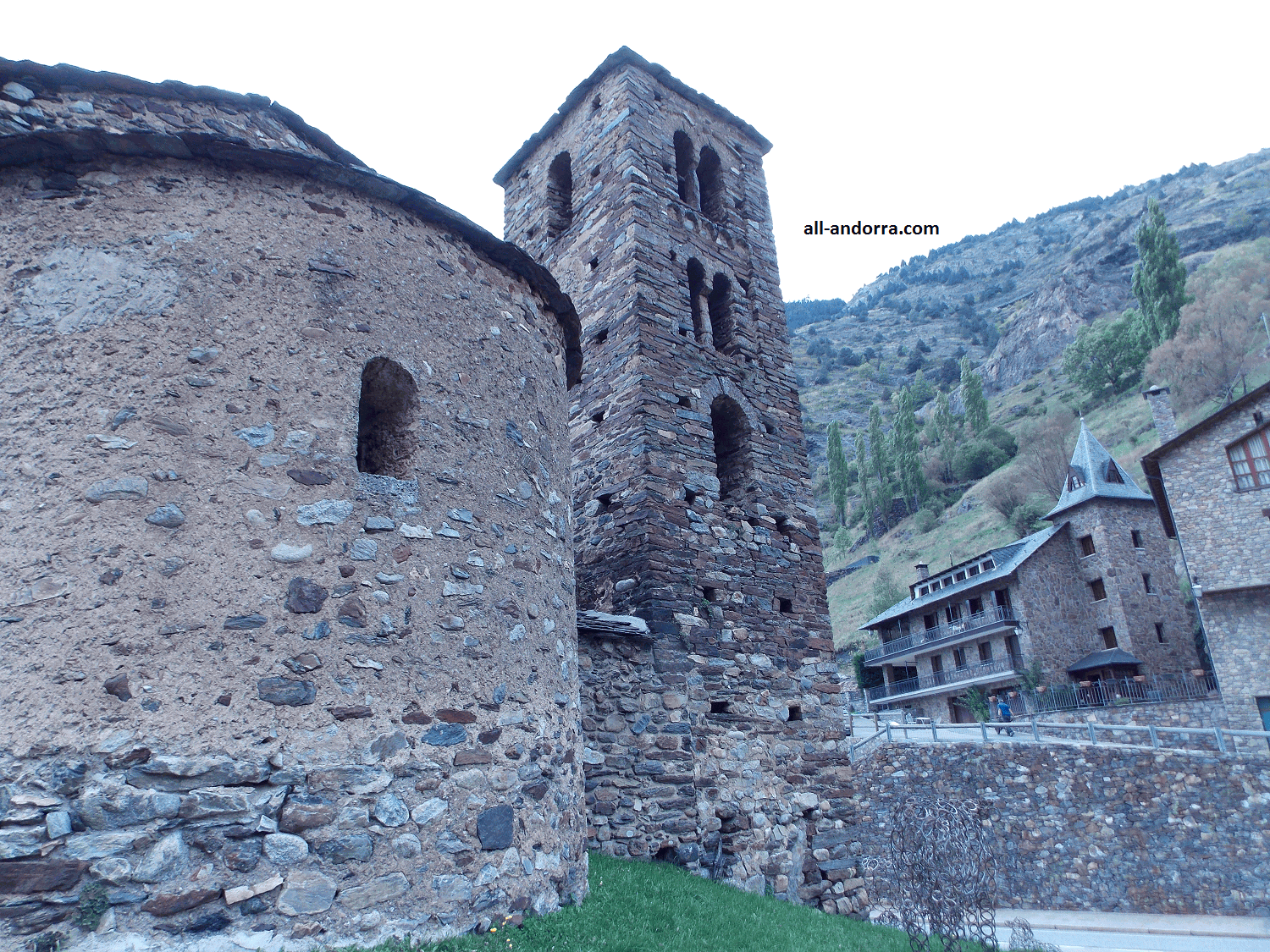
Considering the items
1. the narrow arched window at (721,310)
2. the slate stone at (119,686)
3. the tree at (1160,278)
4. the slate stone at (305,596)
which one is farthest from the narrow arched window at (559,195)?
the tree at (1160,278)

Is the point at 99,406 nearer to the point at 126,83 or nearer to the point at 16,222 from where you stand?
the point at 16,222

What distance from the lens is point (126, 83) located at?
18.6 ft

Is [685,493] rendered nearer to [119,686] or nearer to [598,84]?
[119,686]

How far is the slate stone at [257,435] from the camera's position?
15.0ft

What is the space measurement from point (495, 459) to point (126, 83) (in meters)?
3.75

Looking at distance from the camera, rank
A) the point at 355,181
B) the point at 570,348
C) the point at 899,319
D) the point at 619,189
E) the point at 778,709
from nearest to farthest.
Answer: the point at 355,181 → the point at 570,348 → the point at 778,709 → the point at 619,189 → the point at 899,319

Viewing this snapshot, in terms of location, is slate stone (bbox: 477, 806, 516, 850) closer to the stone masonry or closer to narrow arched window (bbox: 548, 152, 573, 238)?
the stone masonry

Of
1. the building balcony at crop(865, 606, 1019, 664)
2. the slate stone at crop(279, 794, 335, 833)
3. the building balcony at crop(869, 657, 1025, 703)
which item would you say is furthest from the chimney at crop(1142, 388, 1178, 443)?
the slate stone at crop(279, 794, 335, 833)

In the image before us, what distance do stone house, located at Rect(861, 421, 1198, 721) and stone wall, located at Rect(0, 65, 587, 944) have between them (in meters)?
27.8

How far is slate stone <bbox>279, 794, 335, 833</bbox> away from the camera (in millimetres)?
4062

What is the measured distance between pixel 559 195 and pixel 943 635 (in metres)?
26.3

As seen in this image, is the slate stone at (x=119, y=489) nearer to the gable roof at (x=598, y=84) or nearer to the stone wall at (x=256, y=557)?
the stone wall at (x=256, y=557)

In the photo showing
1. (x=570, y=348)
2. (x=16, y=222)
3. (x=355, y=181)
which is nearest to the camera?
(x=16, y=222)

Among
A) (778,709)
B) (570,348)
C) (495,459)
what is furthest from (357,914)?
(778,709)
